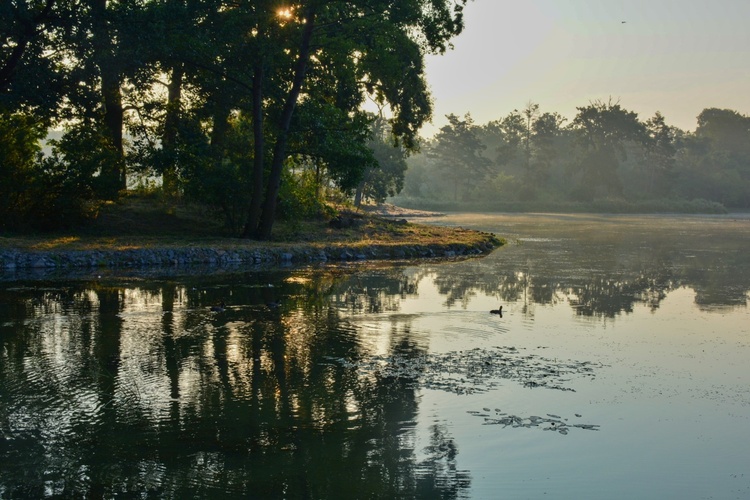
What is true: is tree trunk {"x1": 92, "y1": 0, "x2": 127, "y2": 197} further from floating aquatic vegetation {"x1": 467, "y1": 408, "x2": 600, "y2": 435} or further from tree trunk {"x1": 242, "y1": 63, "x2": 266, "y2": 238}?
floating aquatic vegetation {"x1": 467, "y1": 408, "x2": 600, "y2": 435}

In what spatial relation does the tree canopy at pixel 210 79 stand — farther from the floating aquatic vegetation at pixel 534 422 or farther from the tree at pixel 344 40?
the floating aquatic vegetation at pixel 534 422

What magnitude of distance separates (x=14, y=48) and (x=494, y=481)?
25056 millimetres

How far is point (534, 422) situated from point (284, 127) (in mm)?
22323

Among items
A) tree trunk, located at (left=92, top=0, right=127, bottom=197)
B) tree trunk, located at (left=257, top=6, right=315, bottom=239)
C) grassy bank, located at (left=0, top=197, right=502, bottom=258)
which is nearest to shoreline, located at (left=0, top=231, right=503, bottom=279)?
grassy bank, located at (left=0, top=197, right=502, bottom=258)

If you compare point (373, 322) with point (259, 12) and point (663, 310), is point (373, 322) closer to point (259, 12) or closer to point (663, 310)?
point (663, 310)

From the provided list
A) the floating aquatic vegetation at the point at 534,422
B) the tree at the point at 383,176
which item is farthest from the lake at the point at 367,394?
the tree at the point at 383,176

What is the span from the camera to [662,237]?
4919 cm

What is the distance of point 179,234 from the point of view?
103 feet

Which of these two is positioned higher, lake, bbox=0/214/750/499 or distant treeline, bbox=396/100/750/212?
distant treeline, bbox=396/100/750/212

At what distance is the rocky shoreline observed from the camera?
79.3ft

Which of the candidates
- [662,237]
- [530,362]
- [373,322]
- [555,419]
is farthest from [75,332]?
[662,237]

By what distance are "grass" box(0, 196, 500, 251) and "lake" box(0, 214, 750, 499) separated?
639cm

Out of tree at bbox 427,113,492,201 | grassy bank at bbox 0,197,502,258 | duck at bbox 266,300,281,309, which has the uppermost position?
tree at bbox 427,113,492,201

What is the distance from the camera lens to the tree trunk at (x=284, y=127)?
2964cm
